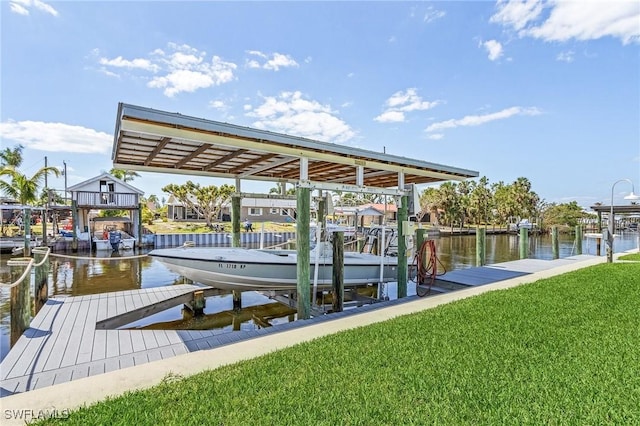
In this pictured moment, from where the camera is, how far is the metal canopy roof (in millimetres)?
4660

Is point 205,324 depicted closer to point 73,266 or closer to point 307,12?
point 307,12

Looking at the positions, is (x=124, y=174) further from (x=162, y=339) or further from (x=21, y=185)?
(x=162, y=339)

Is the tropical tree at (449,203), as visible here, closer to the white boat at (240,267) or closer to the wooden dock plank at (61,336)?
the white boat at (240,267)

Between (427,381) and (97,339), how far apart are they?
4239 millimetres

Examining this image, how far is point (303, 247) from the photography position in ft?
19.9


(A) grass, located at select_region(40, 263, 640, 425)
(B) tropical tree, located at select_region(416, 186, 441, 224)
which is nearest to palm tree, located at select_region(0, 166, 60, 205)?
(A) grass, located at select_region(40, 263, 640, 425)

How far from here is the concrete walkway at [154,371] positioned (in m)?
2.85

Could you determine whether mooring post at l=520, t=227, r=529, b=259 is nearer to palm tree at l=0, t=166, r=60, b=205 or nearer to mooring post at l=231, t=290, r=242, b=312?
mooring post at l=231, t=290, r=242, b=312

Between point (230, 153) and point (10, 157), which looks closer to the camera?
point (230, 153)

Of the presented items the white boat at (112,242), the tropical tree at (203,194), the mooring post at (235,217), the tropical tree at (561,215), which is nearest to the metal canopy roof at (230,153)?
the mooring post at (235,217)

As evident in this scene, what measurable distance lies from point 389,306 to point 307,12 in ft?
26.6

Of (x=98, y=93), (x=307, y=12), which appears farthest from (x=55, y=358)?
(x=307, y=12)

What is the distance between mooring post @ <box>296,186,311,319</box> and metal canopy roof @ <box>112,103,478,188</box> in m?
0.82

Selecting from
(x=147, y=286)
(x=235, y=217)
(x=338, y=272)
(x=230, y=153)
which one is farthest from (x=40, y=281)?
(x=147, y=286)
